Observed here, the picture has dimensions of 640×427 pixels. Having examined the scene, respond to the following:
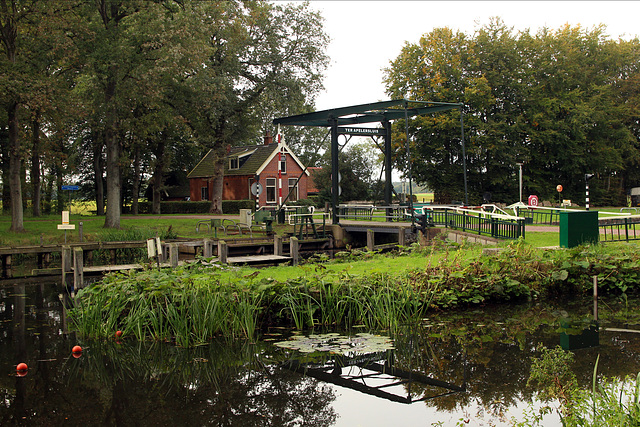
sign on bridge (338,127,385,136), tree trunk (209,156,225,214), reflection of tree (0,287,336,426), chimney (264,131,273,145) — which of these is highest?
chimney (264,131,273,145)

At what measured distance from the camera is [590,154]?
40.2 m

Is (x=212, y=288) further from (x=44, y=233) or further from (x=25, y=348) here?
(x=44, y=233)

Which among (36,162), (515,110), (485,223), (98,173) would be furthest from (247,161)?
(485,223)

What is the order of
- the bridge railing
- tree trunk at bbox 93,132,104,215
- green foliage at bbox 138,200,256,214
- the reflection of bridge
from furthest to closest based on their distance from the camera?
green foliage at bbox 138,200,256,214 < tree trunk at bbox 93,132,104,215 < the bridge railing < the reflection of bridge

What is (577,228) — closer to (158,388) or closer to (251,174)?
(158,388)

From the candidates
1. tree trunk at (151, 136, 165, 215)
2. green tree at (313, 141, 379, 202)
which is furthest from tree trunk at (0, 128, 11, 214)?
green tree at (313, 141, 379, 202)

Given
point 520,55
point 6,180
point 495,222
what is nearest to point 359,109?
point 495,222

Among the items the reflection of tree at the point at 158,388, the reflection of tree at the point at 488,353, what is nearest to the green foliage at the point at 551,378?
the reflection of tree at the point at 488,353

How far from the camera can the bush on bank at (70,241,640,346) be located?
26.6 ft

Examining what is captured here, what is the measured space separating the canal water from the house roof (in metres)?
35.8

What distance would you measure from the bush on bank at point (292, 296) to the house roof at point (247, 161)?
3459cm

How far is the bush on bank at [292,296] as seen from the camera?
8.11 meters

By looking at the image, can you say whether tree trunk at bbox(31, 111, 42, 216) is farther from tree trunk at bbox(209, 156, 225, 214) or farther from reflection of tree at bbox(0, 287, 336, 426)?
reflection of tree at bbox(0, 287, 336, 426)

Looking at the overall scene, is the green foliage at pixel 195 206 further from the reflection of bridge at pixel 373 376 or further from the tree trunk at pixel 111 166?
the reflection of bridge at pixel 373 376
